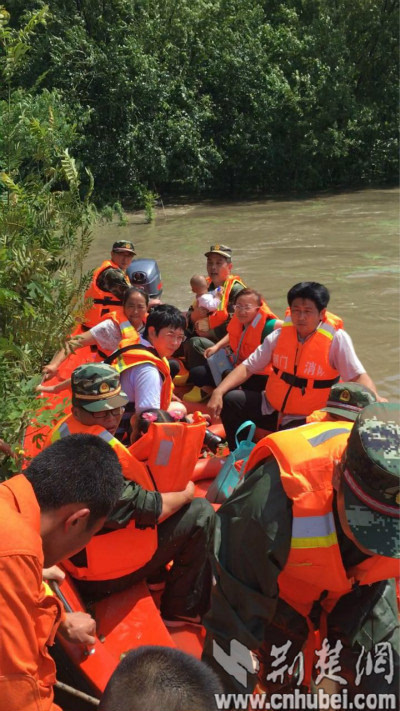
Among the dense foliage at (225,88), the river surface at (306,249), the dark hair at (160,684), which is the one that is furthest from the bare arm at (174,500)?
the dense foliage at (225,88)

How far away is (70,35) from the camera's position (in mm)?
16391

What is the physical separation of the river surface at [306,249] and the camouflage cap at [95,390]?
469 cm

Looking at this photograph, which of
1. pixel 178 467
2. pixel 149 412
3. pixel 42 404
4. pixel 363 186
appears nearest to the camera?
pixel 178 467

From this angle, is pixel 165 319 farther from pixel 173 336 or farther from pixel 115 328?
pixel 115 328

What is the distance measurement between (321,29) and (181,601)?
18951 millimetres

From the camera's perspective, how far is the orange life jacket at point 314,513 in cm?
168

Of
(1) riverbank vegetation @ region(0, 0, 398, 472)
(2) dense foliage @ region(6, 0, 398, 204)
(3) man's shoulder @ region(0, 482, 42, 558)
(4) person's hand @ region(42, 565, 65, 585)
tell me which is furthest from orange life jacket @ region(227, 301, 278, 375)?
(2) dense foliage @ region(6, 0, 398, 204)

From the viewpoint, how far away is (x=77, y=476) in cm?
171

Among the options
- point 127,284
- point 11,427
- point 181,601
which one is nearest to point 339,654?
point 181,601

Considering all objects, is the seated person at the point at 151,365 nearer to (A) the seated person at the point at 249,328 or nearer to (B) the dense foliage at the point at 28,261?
(B) the dense foliage at the point at 28,261

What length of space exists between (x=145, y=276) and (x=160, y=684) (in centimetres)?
545

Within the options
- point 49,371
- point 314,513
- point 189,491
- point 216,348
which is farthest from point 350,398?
point 216,348

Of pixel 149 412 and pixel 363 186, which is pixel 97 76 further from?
pixel 149 412

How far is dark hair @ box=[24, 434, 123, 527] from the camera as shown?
167cm
